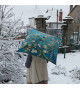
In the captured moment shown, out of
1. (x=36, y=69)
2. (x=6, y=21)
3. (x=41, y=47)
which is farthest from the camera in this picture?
(x=6, y=21)

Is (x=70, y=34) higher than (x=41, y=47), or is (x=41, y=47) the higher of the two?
(x=41, y=47)

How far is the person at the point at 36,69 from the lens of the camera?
3387 mm

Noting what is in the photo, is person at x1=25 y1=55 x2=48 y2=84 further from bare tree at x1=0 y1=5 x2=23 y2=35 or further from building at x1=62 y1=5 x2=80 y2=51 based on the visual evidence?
building at x1=62 y1=5 x2=80 y2=51

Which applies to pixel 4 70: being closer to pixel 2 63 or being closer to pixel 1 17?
pixel 2 63

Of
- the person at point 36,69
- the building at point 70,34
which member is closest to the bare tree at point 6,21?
the person at point 36,69

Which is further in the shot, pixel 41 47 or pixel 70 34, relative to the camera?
pixel 70 34

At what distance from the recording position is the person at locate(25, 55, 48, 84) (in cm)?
339

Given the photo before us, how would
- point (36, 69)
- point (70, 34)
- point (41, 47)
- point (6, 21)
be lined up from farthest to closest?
1. point (70, 34)
2. point (6, 21)
3. point (36, 69)
4. point (41, 47)

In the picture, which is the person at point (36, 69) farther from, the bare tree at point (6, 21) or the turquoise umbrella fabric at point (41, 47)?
the bare tree at point (6, 21)

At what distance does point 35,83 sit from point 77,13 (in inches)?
844

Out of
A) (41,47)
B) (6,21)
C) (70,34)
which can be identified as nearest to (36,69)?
(41,47)

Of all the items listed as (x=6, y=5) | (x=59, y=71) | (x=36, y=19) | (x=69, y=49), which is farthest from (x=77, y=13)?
(x=6, y=5)

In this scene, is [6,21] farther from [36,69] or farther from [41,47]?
[36,69]

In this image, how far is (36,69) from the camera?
3449 mm
